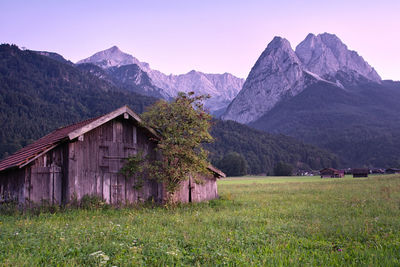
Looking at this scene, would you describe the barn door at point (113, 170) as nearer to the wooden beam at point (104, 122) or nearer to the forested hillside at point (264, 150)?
the wooden beam at point (104, 122)

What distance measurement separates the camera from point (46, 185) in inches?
603

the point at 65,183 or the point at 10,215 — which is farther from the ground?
the point at 65,183

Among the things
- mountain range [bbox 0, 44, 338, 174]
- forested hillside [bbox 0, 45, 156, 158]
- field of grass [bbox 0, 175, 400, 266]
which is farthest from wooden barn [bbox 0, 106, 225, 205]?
mountain range [bbox 0, 44, 338, 174]

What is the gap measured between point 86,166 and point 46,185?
80.2 inches

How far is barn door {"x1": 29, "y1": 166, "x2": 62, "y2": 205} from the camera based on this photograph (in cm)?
1497

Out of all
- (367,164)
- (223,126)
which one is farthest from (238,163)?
(367,164)

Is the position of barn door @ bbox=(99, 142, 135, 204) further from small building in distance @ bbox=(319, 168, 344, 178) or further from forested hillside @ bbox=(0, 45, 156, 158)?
forested hillside @ bbox=(0, 45, 156, 158)

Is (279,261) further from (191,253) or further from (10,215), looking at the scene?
(10,215)

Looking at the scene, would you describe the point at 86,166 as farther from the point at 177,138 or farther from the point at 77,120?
the point at 77,120

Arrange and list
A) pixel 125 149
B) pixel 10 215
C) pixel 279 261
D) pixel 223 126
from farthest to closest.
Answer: pixel 223 126, pixel 125 149, pixel 10 215, pixel 279 261

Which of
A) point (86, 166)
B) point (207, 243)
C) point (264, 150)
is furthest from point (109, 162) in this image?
point (264, 150)

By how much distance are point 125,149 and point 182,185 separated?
433cm

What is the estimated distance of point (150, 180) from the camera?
18406 millimetres

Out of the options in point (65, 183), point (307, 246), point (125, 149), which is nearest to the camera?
point (307, 246)
